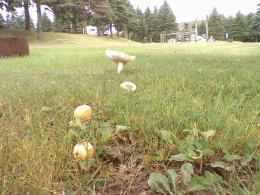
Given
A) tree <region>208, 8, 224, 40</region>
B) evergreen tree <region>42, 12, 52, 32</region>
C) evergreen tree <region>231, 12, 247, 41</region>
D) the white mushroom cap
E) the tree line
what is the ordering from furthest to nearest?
1. tree <region>208, 8, 224, 40</region>
2. evergreen tree <region>231, 12, 247, 41</region>
3. evergreen tree <region>42, 12, 52, 32</region>
4. the tree line
5. the white mushroom cap

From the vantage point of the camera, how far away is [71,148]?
42.0 inches

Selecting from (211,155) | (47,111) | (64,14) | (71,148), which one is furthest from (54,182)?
(64,14)

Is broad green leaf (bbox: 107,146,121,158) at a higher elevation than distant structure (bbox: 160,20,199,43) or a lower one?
lower

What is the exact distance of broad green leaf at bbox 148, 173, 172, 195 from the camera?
33.0 inches

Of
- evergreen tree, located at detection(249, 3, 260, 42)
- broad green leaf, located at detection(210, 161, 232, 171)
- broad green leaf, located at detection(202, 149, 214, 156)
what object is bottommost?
broad green leaf, located at detection(210, 161, 232, 171)

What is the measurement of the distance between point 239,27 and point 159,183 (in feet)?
205

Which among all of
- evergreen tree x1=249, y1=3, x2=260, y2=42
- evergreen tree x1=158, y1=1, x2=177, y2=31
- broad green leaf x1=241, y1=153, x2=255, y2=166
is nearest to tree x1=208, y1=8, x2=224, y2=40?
evergreen tree x1=249, y1=3, x2=260, y2=42

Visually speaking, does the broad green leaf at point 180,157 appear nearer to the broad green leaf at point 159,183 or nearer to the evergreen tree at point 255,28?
the broad green leaf at point 159,183

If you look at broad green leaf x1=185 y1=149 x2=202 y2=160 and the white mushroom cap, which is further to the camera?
the white mushroom cap

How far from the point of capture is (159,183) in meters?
0.87

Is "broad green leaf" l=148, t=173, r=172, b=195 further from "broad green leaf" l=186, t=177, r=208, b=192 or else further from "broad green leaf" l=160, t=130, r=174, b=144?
"broad green leaf" l=160, t=130, r=174, b=144

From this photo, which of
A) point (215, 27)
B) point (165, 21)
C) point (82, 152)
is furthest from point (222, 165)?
point (215, 27)

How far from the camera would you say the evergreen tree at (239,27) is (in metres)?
53.3

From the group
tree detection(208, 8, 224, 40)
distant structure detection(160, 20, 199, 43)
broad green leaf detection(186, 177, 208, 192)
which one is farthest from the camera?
tree detection(208, 8, 224, 40)
